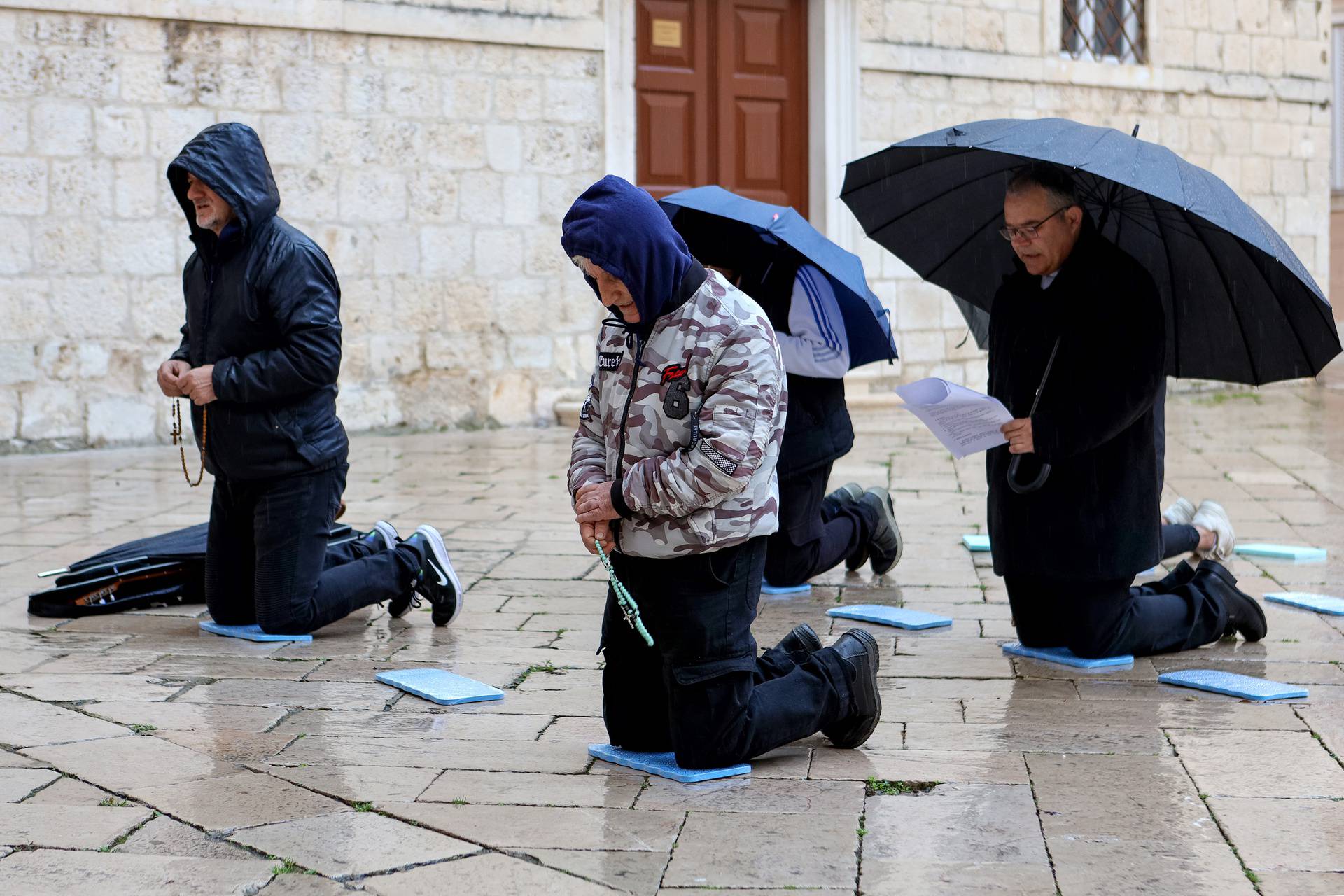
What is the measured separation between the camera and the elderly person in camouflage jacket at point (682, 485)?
3.24 m

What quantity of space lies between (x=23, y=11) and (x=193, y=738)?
7483mm

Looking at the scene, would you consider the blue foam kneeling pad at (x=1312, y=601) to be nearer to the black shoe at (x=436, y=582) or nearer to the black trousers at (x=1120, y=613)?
the black trousers at (x=1120, y=613)

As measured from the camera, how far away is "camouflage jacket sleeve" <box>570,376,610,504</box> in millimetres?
3484

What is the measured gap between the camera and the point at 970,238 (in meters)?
4.98

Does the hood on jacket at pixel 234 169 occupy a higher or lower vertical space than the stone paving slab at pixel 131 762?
higher

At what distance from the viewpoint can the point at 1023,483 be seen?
14.7 feet

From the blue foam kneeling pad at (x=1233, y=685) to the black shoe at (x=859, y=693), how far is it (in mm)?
1096

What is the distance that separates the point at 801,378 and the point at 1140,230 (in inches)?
56.1

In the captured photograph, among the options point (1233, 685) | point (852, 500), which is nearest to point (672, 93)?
point (852, 500)

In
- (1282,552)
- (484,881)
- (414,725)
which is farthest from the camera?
(1282,552)

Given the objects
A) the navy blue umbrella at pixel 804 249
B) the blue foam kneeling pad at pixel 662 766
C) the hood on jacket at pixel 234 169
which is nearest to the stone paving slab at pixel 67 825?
the blue foam kneeling pad at pixel 662 766

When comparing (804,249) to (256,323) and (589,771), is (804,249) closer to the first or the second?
(256,323)

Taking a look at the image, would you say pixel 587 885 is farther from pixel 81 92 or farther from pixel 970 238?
pixel 81 92

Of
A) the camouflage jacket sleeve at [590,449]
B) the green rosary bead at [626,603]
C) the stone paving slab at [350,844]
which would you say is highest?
the camouflage jacket sleeve at [590,449]
